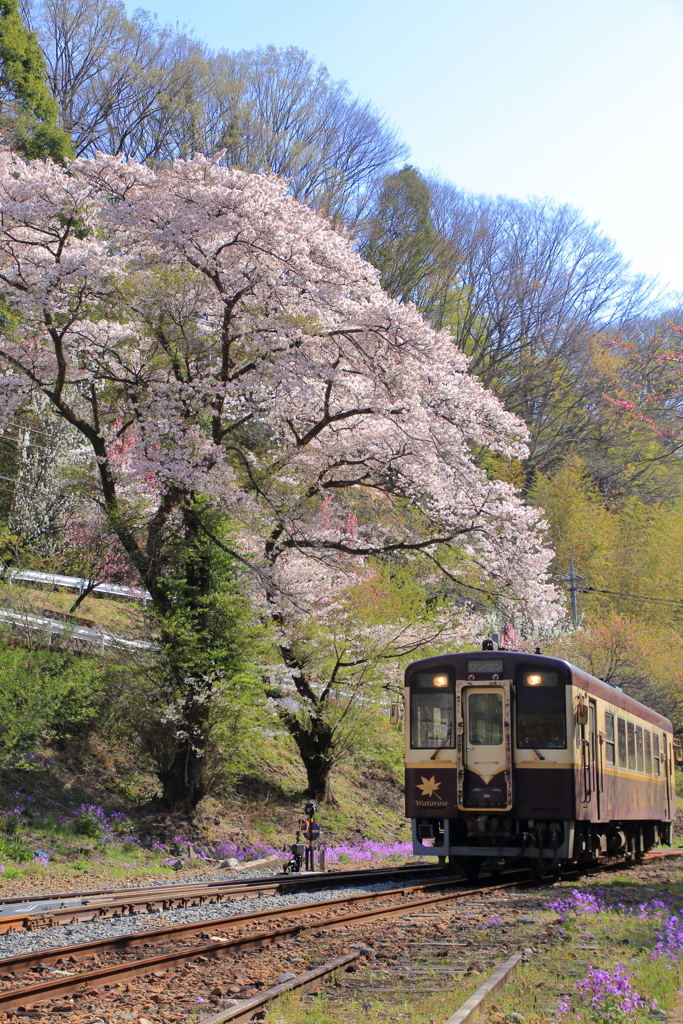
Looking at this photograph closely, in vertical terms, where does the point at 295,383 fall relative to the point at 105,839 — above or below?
above

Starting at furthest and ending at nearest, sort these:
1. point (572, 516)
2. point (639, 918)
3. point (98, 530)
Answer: point (572, 516) → point (98, 530) → point (639, 918)

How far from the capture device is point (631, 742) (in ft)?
48.0

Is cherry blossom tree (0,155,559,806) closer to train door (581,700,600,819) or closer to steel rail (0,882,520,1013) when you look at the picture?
train door (581,700,600,819)

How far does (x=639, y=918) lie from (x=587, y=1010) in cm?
376

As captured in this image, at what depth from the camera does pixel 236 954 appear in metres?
6.48

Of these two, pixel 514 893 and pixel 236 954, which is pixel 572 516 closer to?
pixel 514 893

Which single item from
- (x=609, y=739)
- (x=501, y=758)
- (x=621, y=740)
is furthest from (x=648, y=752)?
(x=501, y=758)

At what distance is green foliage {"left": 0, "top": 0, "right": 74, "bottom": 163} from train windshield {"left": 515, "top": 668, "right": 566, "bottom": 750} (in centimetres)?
2225

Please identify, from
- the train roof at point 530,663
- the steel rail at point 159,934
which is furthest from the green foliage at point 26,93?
the steel rail at point 159,934

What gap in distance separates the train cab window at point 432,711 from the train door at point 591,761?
5.29 feet

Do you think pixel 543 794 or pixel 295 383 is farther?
pixel 295 383

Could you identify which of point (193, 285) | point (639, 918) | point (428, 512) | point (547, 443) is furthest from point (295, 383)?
point (547, 443)

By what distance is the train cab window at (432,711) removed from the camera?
11.5m

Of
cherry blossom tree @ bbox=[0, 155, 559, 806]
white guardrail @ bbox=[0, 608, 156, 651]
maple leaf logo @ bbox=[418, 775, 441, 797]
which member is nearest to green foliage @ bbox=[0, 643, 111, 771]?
white guardrail @ bbox=[0, 608, 156, 651]
